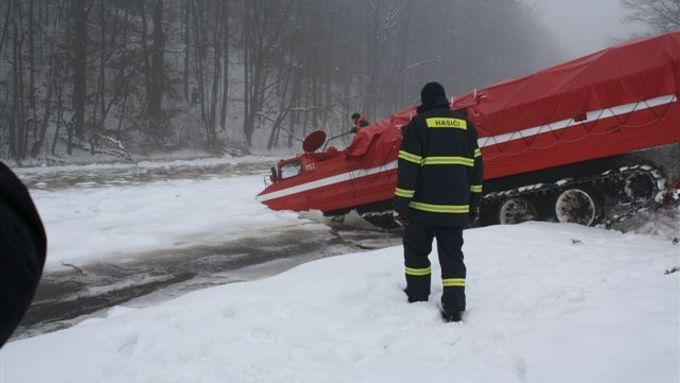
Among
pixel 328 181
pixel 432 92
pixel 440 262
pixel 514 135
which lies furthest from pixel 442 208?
pixel 328 181

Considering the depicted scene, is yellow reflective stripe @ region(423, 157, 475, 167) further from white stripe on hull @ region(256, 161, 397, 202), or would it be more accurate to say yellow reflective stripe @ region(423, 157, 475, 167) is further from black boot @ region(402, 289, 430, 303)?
white stripe on hull @ region(256, 161, 397, 202)

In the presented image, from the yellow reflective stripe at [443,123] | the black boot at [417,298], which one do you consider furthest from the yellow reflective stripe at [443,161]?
the black boot at [417,298]

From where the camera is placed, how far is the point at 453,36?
5847cm

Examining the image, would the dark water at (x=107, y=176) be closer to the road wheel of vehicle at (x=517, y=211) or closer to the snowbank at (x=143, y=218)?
the snowbank at (x=143, y=218)

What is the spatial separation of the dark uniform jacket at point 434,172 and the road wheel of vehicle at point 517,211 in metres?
4.19

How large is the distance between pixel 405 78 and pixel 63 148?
34.7 m

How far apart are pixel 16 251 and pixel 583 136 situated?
23.9ft

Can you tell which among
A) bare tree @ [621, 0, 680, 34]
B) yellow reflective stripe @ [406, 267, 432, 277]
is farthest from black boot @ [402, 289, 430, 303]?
bare tree @ [621, 0, 680, 34]

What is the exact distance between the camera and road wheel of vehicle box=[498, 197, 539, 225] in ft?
25.5

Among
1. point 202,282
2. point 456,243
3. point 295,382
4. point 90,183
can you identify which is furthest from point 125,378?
point 90,183

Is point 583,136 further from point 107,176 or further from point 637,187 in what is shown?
point 107,176

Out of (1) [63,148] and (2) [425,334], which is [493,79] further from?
(2) [425,334]

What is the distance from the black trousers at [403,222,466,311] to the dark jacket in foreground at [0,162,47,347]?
3.10 metres

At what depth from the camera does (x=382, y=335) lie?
3.46m
